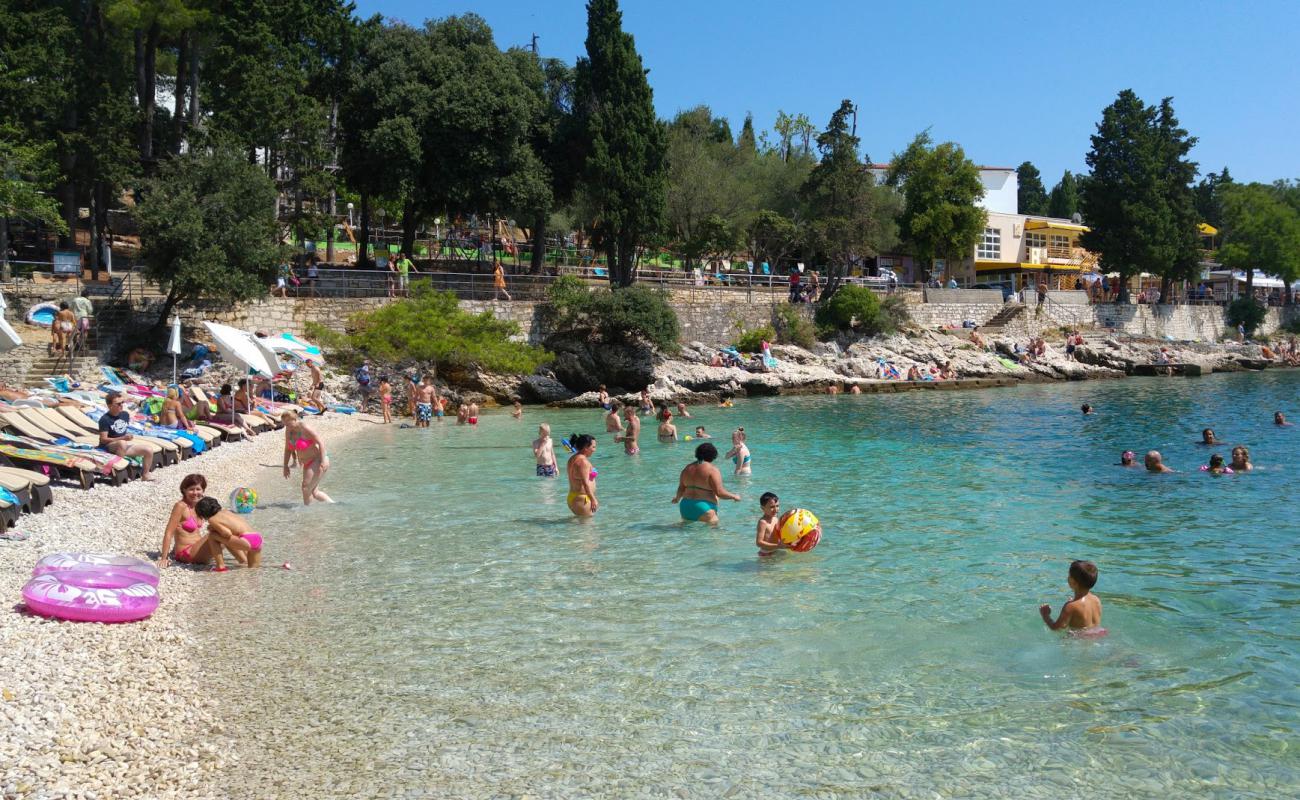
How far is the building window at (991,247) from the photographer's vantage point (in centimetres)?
6094

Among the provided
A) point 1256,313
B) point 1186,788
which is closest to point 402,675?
point 1186,788

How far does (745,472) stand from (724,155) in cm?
4270

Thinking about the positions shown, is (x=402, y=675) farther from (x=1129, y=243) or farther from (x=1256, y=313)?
(x=1256, y=313)

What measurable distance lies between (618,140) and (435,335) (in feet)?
36.7

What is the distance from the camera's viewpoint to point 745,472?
643 inches

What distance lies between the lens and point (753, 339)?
130 feet

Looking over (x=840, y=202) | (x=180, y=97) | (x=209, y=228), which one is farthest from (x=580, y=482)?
(x=840, y=202)

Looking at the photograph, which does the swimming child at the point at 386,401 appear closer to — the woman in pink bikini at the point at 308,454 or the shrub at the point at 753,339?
the woman in pink bikini at the point at 308,454

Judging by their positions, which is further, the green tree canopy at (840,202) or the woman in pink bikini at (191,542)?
the green tree canopy at (840,202)

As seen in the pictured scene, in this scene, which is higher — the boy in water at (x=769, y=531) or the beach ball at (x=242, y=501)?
the boy in water at (x=769, y=531)

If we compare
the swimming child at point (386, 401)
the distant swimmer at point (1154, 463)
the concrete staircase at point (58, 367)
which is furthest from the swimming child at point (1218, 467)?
the concrete staircase at point (58, 367)

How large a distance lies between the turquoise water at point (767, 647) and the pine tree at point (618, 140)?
23212 millimetres

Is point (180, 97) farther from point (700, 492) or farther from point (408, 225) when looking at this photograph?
point (700, 492)

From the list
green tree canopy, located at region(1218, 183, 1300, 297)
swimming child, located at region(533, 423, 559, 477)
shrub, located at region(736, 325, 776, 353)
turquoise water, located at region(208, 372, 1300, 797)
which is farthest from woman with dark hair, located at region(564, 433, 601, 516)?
green tree canopy, located at region(1218, 183, 1300, 297)
